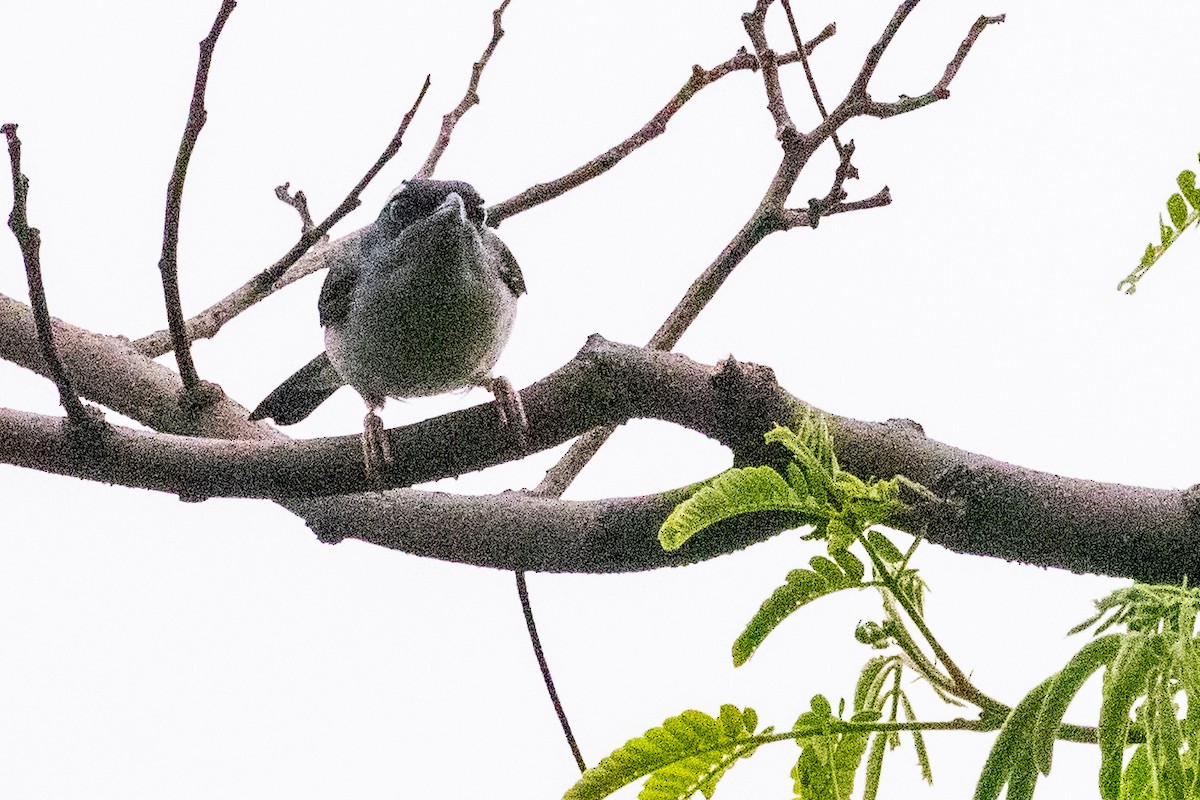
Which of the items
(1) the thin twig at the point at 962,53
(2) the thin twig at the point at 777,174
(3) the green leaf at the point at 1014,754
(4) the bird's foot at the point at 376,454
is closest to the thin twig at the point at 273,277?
(4) the bird's foot at the point at 376,454

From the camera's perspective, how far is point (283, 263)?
122 cm

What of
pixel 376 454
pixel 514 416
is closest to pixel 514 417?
pixel 514 416

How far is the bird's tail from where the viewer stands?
200 centimetres

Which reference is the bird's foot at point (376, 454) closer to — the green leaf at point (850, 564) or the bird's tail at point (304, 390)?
the green leaf at point (850, 564)

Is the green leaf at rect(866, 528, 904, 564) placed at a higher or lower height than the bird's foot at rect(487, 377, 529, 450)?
lower

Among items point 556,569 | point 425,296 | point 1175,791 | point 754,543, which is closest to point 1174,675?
point 1175,791

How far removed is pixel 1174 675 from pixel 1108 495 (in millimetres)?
235

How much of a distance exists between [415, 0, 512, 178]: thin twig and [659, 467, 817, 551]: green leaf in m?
1.05

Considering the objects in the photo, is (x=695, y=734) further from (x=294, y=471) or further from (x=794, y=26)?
(x=794, y=26)

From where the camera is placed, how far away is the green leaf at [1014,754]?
61 centimetres

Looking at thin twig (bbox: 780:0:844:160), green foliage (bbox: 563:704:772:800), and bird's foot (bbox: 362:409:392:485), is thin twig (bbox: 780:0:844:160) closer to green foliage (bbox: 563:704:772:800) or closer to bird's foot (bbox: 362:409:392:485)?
bird's foot (bbox: 362:409:392:485)

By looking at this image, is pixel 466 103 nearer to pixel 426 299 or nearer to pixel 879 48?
pixel 426 299

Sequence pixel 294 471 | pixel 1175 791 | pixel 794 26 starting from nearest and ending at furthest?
pixel 1175 791, pixel 294 471, pixel 794 26

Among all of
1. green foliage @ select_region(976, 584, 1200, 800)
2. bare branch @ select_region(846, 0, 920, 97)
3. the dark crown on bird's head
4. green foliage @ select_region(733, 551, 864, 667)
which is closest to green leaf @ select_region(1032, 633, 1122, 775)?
green foliage @ select_region(976, 584, 1200, 800)
